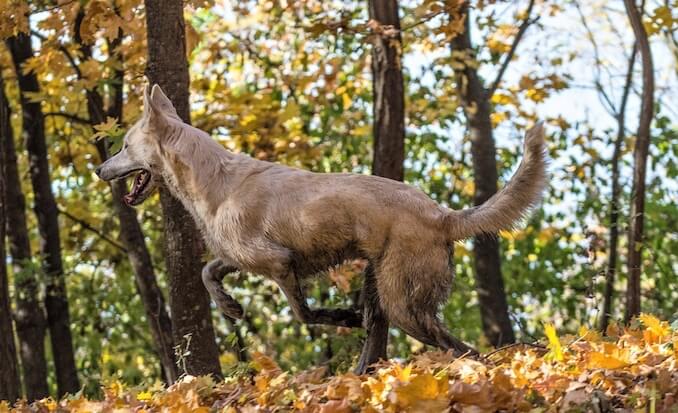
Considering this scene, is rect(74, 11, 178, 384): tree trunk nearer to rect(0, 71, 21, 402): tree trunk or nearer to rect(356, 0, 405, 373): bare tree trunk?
rect(0, 71, 21, 402): tree trunk

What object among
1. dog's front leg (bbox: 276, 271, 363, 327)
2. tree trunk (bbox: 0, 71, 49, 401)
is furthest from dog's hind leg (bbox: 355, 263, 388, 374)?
tree trunk (bbox: 0, 71, 49, 401)

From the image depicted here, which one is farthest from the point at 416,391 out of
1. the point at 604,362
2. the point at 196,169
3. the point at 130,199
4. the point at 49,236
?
the point at 49,236

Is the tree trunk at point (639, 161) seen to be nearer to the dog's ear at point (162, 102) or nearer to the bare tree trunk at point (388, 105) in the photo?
the bare tree trunk at point (388, 105)

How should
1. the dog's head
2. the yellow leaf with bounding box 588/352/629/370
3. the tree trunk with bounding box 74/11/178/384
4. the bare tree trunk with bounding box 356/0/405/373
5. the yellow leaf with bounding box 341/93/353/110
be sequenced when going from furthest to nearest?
1. the yellow leaf with bounding box 341/93/353/110
2. the tree trunk with bounding box 74/11/178/384
3. the bare tree trunk with bounding box 356/0/405/373
4. the dog's head
5. the yellow leaf with bounding box 588/352/629/370

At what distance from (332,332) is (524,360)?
22.7 ft

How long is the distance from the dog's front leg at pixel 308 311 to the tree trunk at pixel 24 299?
18.5ft

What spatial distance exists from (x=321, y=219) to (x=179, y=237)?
5.58ft

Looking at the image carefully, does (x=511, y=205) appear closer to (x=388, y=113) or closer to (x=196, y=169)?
(x=196, y=169)

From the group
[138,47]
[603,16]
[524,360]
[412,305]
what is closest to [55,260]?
[138,47]

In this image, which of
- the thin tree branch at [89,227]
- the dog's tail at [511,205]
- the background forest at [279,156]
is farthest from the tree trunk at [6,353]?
the thin tree branch at [89,227]

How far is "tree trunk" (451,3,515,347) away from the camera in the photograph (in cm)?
1192

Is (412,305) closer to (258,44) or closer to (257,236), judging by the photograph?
(257,236)

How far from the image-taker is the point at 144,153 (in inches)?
263

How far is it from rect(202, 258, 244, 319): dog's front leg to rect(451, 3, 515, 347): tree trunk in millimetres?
5832
